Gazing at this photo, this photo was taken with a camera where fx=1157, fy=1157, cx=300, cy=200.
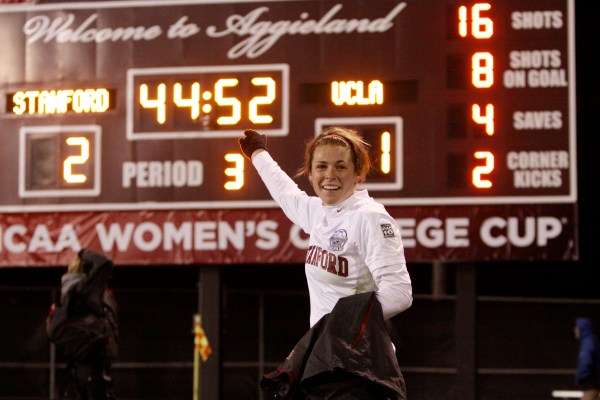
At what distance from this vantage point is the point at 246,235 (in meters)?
10.4

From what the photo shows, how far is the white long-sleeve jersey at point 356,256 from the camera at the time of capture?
376 centimetres

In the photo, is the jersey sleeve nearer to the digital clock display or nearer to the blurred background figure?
the blurred background figure

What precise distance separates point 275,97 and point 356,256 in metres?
6.44

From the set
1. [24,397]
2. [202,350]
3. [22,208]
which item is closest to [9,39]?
[22,208]

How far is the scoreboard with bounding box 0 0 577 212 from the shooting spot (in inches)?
394

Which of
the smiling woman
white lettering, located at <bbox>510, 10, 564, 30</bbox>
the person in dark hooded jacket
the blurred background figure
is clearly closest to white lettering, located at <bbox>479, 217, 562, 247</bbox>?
the person in dark hooded jacket

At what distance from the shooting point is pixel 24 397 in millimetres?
13719

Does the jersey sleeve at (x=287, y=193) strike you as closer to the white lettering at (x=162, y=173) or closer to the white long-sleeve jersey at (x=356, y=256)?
the white long-sleeve jersey at (x=356, y=256)

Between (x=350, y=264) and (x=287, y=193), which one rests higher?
(x=287, y=193)

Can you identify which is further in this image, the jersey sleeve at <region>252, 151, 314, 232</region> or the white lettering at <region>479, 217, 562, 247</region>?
the white lettering at <region>479, 217, 562, 247</region>

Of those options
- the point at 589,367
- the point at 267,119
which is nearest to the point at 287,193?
the point at 267,119

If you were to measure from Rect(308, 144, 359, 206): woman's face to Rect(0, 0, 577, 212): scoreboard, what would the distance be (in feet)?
19.4

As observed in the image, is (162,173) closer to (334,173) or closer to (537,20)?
(537,20)

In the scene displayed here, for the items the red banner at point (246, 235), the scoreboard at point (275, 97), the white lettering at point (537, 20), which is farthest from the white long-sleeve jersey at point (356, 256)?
the white lettering at point (537, 20)
